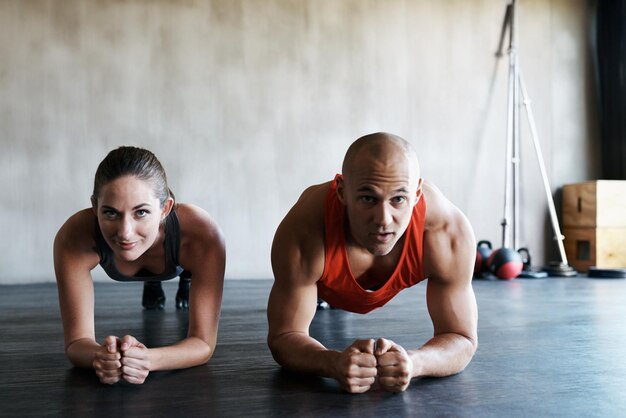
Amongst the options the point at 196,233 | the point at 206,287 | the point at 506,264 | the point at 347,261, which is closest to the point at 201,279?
the point at 206,287

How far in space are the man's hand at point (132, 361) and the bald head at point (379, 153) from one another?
62cm

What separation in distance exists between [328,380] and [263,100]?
11.1 feet

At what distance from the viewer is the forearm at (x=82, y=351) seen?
1.55 metres

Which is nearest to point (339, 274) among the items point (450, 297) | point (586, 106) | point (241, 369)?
point (450, 297)

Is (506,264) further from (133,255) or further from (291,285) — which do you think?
(133,255)

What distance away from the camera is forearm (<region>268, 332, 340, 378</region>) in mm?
1406

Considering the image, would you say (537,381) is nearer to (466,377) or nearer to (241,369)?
(466,377)

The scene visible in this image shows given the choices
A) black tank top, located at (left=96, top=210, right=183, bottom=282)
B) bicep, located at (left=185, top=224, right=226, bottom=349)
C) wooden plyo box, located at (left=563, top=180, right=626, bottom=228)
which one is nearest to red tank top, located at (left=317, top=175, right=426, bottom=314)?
bicep, located at (left=185, top=224, right=226, bottom=349)

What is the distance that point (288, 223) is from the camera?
1530 mm

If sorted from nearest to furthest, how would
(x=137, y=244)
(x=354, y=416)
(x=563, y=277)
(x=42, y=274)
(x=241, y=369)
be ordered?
(x=354, y=416), (x=137, y=244), (x=241, y=369), (x=42, y=274), (x=563, y=277)

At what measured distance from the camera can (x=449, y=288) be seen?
1531 mm

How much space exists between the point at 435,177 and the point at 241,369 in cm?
354

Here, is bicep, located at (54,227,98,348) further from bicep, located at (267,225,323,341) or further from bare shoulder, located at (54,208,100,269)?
bicep, located at (267,225,323,341)

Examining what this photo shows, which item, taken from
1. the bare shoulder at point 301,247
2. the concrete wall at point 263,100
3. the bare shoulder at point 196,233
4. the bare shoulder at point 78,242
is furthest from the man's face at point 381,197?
the concrete wall at point 263,100
